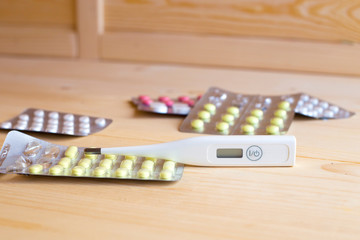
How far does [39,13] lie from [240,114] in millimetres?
569

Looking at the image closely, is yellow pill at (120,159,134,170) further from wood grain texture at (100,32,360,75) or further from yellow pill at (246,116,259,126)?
A: wood grain texture at (100,32,360,75)

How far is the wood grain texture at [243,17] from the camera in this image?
3.43 feet

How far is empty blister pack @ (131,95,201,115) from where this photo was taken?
85 cm

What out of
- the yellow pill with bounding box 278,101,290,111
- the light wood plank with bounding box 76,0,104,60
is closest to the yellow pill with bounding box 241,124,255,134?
the yellow pill with bounding box 278,101,290,111

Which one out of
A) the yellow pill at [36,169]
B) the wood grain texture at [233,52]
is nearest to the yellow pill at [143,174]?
the yellow pill at [36,169]

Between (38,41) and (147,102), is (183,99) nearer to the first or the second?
(147,102)

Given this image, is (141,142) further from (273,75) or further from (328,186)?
(273,75)

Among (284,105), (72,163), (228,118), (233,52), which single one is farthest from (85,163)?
(233,52)

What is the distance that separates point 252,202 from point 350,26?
60cm

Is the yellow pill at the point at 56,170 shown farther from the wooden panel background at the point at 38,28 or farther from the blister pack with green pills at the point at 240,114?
the wooden panel background at the point at 38,28

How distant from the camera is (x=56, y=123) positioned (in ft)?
2.56

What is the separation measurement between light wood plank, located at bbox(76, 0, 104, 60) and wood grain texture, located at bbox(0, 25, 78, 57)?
0.02 m

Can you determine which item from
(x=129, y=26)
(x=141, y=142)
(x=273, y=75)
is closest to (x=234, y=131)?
(x=141, y=142)

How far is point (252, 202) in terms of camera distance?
1.87 ft
